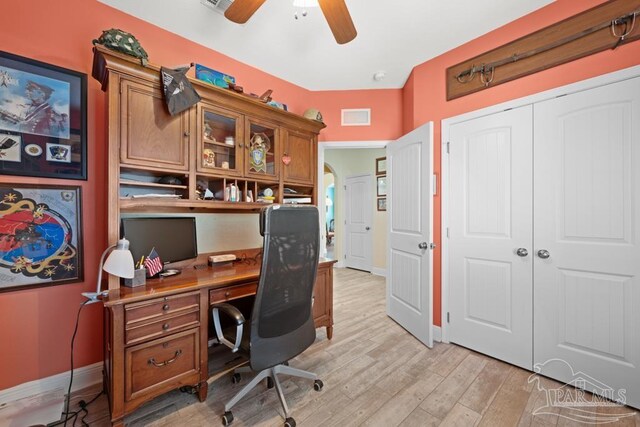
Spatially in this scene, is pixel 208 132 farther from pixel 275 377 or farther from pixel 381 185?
pixel 381 185

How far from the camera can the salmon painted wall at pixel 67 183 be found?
5.41ft

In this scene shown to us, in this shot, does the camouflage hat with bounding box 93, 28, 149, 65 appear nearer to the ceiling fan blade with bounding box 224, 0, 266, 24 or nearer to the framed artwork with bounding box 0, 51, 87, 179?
the framed artwork with bounding box 0, 51, 87, 179

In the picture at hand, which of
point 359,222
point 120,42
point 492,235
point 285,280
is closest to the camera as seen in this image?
point 285,280

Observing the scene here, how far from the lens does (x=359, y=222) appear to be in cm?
561

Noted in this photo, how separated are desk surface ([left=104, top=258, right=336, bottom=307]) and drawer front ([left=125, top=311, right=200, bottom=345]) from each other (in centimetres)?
17

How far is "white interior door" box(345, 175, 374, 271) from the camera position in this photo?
17.7 ft

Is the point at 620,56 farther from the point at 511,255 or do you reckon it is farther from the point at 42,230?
the point at 42,230

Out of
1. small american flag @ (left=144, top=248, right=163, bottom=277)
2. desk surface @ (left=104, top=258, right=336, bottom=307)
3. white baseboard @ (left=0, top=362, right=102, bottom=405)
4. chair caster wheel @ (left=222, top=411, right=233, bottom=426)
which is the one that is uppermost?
small american flag @ (left=144, top=248, right=163, bottom=277)

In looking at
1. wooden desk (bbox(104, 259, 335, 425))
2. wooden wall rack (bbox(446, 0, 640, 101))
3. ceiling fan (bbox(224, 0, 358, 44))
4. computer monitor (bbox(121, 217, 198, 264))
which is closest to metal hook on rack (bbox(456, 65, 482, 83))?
wooden wall rack (bbox(446, 0, 640, 101))

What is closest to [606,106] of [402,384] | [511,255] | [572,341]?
[511,255]

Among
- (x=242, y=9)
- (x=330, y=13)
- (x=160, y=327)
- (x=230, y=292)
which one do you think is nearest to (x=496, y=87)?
(x=330, y=13)

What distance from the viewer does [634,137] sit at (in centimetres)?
166

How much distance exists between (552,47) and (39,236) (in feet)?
13.1

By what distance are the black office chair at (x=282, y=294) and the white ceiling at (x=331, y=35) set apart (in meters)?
1.71
